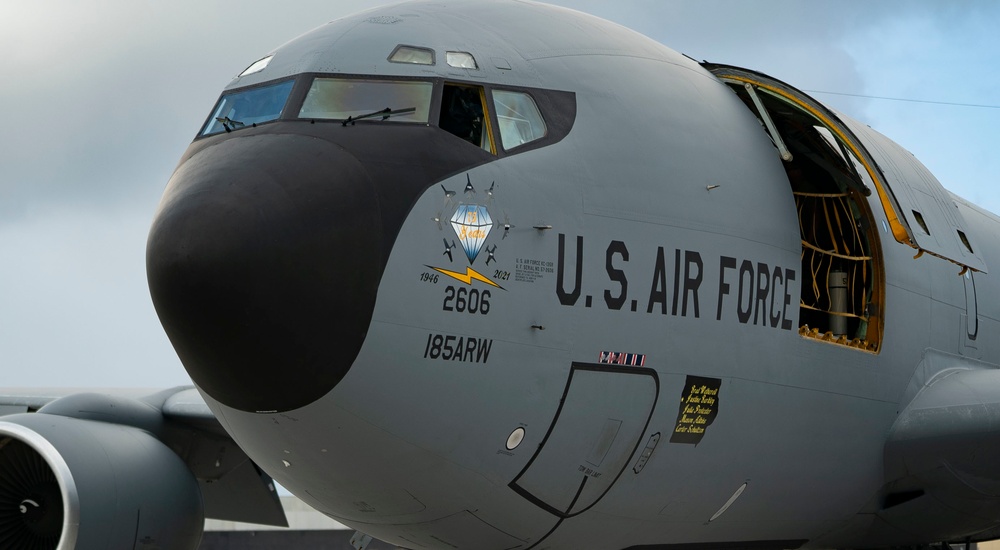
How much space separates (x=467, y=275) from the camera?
6.86m

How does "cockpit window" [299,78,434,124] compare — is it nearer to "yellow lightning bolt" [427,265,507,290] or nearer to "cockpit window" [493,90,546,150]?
"cockpit window" [493,90,546,150]

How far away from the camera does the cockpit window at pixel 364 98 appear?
7250 mm

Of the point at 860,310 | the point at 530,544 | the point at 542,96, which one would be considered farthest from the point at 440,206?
the point at 860,310

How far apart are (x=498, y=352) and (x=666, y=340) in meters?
1.43

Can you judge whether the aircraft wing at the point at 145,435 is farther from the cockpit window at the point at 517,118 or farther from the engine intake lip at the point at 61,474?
the cockpit window at the point at 517,118

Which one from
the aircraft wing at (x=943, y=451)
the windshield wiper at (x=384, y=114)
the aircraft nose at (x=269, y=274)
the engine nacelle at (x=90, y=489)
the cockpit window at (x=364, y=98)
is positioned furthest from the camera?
the aircraft wing at (x=943, y=451)

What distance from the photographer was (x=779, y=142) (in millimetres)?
9117

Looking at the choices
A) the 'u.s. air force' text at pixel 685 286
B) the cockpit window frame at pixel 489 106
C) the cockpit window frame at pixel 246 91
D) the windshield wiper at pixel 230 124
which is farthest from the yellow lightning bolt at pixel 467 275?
the windshield wiper at pixel 230 124

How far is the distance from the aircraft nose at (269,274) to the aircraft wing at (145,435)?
3640 mm

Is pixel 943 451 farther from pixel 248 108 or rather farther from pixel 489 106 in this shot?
pixel 248 108

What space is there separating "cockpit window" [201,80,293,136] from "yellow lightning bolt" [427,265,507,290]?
154 cm

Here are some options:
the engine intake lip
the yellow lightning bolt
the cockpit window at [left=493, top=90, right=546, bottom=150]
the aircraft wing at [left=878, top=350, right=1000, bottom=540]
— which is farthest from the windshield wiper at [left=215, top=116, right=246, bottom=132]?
the aircraft wing at [left=878, top=350, right=1000, bottom=540]

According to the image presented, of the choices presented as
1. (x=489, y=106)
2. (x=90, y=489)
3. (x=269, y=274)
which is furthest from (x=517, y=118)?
(x=90, y=489)

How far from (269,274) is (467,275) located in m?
1.19
